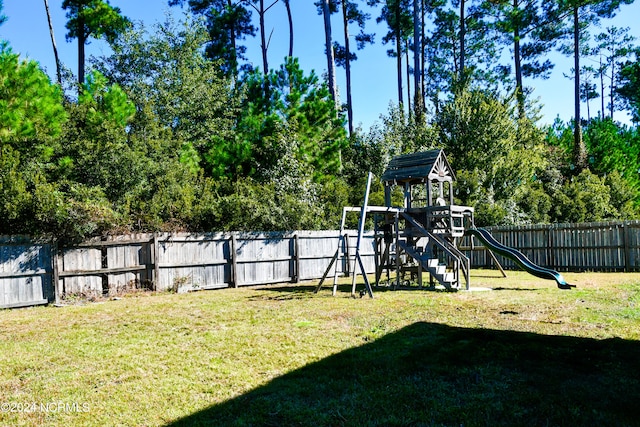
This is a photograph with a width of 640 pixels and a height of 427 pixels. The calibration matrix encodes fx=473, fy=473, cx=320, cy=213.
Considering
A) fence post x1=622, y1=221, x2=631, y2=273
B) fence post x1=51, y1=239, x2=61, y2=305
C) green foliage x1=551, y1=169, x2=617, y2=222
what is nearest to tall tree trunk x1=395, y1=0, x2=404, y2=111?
green foliage x1=551, y1=169, x2=617, y2=222

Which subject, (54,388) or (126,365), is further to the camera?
(126,365)

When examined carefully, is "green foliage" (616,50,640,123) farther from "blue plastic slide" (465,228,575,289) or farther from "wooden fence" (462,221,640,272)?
"blue plastic slide" (465,228,575,289)

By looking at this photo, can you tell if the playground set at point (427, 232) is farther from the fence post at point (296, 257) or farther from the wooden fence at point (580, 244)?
the wooden fence at point (580, 244)

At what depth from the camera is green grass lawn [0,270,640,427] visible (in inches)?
149

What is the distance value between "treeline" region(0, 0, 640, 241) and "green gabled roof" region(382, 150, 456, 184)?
142 inches

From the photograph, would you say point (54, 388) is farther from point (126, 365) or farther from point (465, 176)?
point (465, 176)

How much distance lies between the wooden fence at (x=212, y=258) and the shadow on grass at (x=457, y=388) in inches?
313

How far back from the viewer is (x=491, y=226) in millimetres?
20047

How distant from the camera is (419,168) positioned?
12.5 m

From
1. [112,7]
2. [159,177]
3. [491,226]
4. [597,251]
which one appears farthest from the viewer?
[112,7]

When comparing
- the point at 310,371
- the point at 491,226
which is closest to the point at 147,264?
the point at 310,371

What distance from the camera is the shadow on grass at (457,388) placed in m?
3.64

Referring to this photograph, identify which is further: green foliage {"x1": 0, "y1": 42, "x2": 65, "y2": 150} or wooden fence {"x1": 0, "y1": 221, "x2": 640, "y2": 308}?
green foliage {"x1": 0, "y1": 42, "x2": 65, "y2": 150}

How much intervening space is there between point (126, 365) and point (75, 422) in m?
1.54
